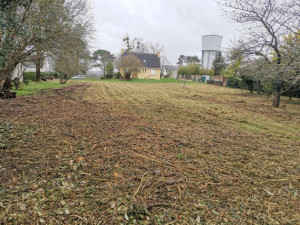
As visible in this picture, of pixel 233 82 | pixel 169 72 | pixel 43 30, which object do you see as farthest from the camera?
pixel 169 72

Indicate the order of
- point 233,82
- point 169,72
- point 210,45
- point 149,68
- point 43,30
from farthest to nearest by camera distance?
point 169,72 → point 149,68 → point 210,45 → point 233,82 → point 43,30

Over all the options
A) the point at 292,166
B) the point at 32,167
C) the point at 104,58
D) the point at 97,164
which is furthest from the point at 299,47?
the point at 104,58

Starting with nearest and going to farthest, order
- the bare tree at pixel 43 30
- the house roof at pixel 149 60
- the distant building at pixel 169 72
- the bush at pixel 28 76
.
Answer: the bare tree at pixel 43 30
the bush at pixel 28 76
the house roof at pixel 149 60
the distant building at pixel 169 72

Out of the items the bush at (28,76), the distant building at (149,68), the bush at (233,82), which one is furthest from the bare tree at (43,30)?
the distant building at (149,68)

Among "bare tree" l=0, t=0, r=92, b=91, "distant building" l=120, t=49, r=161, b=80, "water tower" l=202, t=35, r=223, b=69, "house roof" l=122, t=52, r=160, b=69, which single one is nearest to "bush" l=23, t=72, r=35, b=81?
"bare tree" l=0, t=0, r=92, b=91

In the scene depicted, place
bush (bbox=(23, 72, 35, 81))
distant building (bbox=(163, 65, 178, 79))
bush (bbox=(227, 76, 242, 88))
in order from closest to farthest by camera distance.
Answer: bush (bbox=(23, 72, 35, 81)) → bush (bbox=(227, 76, 242, 88)) → distant building (bbox=(163, 65, 178, 79))

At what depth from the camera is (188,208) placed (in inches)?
76.4

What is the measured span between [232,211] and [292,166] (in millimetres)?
1768

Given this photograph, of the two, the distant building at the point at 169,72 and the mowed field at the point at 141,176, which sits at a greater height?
the distant building at the point at 169,72

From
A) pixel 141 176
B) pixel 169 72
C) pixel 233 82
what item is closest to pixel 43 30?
pixel 141 176

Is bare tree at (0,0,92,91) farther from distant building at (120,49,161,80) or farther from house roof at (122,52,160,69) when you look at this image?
house roof at (122,52,160,69)

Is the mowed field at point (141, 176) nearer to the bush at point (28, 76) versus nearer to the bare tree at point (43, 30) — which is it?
the bare tree at point (43, 30)

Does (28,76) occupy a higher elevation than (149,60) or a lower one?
lower

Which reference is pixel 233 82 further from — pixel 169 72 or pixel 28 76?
pixel 169 72
